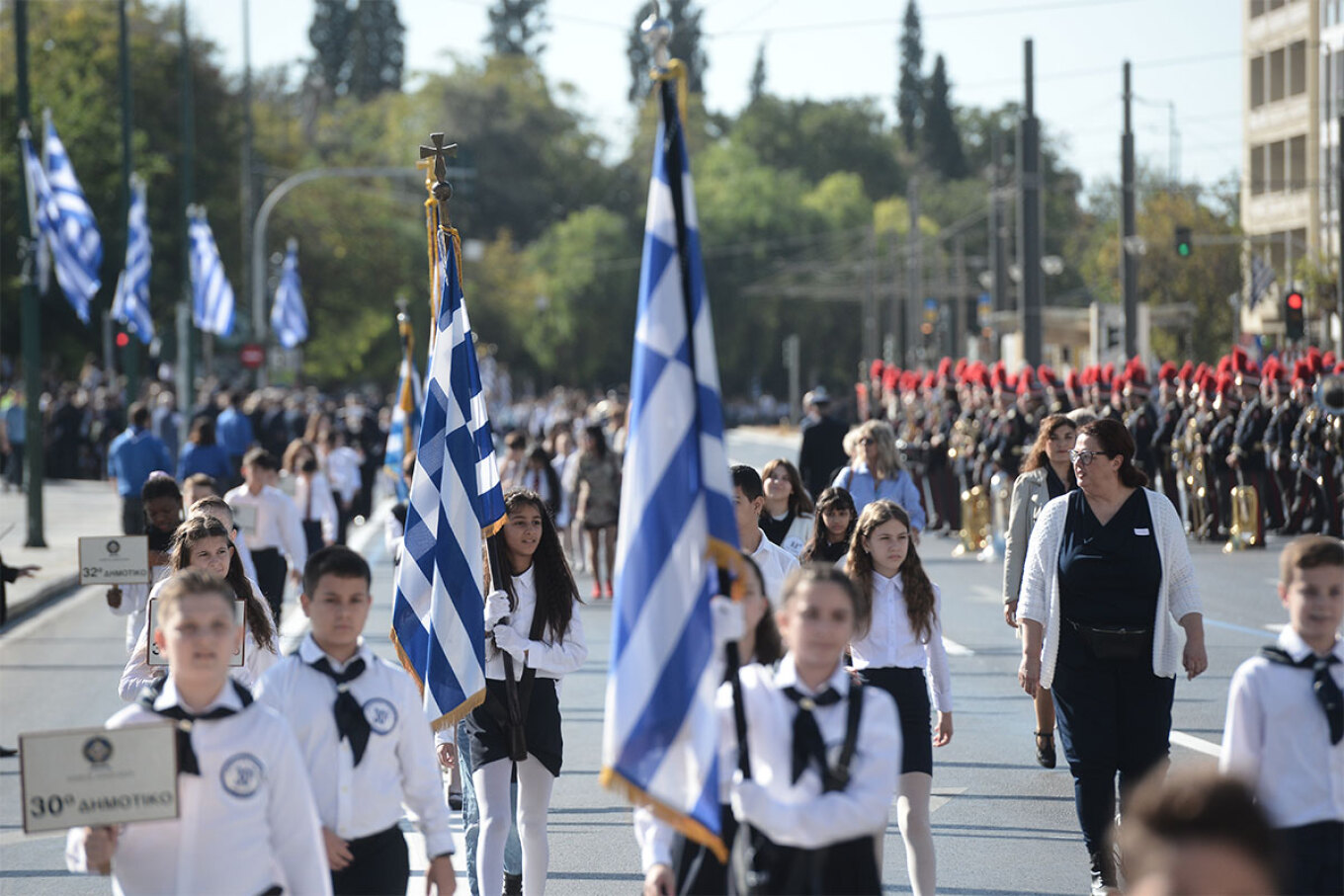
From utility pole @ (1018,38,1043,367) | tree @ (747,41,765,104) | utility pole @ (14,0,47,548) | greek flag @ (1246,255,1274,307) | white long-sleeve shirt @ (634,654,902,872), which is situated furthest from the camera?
tree @ (747,41,765,104)

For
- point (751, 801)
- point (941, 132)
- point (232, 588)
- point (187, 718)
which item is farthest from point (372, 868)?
point (941, 132)

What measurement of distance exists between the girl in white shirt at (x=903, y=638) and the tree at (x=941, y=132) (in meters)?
131

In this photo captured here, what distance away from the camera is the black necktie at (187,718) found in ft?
15.9

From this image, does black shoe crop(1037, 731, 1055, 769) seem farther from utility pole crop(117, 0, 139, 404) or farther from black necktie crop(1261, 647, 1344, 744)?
utility pole crop(117, 0, 139, 404)

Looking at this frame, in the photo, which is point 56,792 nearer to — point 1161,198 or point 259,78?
point 1161,198

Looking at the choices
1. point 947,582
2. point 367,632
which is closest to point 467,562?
point 367,632

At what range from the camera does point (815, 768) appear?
4.86m

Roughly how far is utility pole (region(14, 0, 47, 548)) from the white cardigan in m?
18.8

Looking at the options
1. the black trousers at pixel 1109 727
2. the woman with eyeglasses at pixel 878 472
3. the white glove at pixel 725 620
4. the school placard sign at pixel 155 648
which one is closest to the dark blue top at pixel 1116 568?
the black trousers at pixel 1109 727

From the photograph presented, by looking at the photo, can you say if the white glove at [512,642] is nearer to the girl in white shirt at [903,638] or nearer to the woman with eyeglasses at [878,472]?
the girl in white shirt at [903,638]

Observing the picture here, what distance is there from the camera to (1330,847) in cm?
546

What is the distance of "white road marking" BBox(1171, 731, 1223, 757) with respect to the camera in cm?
1062

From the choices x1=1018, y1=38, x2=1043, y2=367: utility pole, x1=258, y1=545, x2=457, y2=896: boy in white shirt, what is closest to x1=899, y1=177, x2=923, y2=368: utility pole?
x1=1018, y1=38, x2=1043, y2=367: utility pole

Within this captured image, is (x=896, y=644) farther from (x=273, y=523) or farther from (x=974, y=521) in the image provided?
(x=974, y=521)
